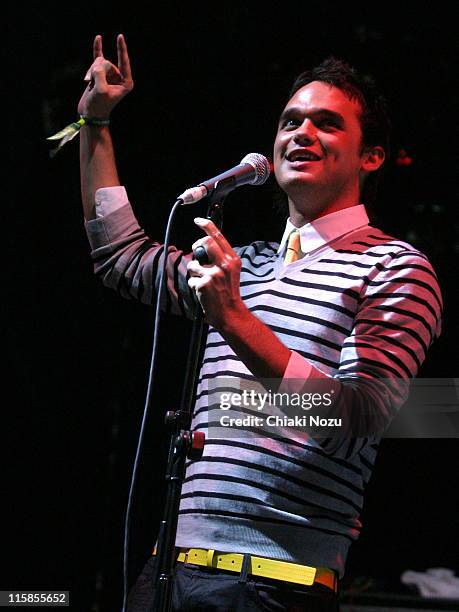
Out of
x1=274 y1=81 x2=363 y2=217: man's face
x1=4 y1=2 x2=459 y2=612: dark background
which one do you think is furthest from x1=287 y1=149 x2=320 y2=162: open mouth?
x1=4 y1=2 x2=459 y2=612: dark background

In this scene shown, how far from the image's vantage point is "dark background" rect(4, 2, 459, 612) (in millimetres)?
2406

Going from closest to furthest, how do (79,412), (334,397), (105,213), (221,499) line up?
1. (334,397)
2. (221,499)
3. (105,213)
4. (79,412)

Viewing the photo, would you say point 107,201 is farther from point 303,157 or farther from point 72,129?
point 303,157

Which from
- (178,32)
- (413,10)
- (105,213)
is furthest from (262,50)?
(105,213)

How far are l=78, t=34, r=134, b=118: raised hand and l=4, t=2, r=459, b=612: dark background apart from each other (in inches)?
30.7

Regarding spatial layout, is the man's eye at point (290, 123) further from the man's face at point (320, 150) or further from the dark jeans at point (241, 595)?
the dark jeans at point (241, 595)

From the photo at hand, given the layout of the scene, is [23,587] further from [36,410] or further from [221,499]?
[221,499]

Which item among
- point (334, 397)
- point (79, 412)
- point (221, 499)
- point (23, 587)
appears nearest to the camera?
point (334, 397)

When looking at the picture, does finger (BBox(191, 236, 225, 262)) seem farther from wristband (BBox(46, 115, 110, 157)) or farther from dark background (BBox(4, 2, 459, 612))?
dark background (BBox(4, 2, 459, 612))

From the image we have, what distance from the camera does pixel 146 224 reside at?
2.47 metres

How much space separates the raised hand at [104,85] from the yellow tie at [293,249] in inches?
17.5

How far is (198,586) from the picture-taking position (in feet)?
4.45

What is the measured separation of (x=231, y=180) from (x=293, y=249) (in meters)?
0.36

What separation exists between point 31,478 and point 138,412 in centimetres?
36
